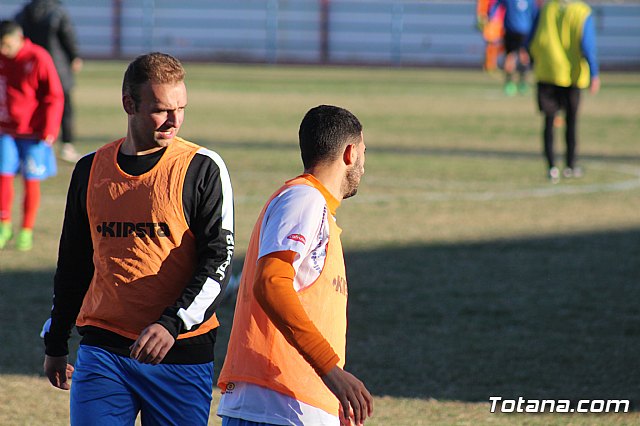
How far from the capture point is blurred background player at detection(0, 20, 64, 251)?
9266 mm

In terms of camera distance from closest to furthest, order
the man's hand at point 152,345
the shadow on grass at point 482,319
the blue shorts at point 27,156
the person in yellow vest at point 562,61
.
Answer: the man's hand at point 152,345
the shadow on grass at point 482,319
the blue shorts at point 27,156
the person in yellow vest at point 562,61

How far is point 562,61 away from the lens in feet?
46.1

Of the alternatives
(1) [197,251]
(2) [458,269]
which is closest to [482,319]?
(2) [458,269]

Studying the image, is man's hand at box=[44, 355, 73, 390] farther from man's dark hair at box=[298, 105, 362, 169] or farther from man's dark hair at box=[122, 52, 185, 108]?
man's dark hair at box=[298, 105, 362, 169]

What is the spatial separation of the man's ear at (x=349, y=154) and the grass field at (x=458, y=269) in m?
2.36

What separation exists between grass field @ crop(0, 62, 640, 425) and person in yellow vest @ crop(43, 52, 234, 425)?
1.87 metres

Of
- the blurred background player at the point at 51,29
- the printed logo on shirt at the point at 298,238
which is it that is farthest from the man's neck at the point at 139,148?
the blurred background player at the point at 51,29

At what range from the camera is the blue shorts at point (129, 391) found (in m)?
3.68

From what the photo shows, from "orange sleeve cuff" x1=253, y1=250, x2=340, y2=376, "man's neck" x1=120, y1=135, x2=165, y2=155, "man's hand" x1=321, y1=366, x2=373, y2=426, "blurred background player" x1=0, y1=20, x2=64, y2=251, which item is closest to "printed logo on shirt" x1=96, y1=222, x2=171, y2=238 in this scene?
"man's neck" x1=120, y1=135, x2=165, y2=155

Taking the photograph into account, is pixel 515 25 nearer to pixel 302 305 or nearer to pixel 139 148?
pixel 139 148

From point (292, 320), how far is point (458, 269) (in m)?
6.07

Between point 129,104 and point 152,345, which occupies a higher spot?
point 129,104

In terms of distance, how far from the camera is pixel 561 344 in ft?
22.7

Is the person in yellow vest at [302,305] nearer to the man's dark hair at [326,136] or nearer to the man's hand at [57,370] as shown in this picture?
the man's dark hair at [326,136]
